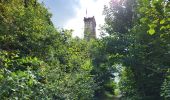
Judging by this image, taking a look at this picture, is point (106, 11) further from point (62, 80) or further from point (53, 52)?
point (62, 80)

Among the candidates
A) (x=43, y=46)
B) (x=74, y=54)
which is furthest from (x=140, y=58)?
(x=43, y=46)

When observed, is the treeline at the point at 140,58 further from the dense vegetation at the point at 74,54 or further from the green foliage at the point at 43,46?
the green foliage at the point at 43,46

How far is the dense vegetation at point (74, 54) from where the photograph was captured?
6312 millimetres

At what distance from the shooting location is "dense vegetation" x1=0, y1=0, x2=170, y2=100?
20.7 feet

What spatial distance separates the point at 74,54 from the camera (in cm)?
1959

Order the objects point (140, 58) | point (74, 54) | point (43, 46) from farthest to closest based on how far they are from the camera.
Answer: point (140, 58) < point (74, 54) < point (43, 46)

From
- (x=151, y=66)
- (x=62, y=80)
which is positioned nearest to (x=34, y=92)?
(x=62, y=80)

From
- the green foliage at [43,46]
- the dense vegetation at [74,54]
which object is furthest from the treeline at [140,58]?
the green foliage at [43,46]

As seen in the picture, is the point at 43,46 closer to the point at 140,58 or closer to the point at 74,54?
the point at 74,54

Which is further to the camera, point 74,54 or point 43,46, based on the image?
point 74,54

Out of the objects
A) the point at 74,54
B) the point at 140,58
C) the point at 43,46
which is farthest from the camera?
the point at 140,58

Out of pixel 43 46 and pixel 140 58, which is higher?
pixel 43 46

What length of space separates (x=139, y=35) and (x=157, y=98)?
430 centimetres

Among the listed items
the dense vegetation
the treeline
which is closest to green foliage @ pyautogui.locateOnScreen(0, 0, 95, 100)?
the dense vegetation
